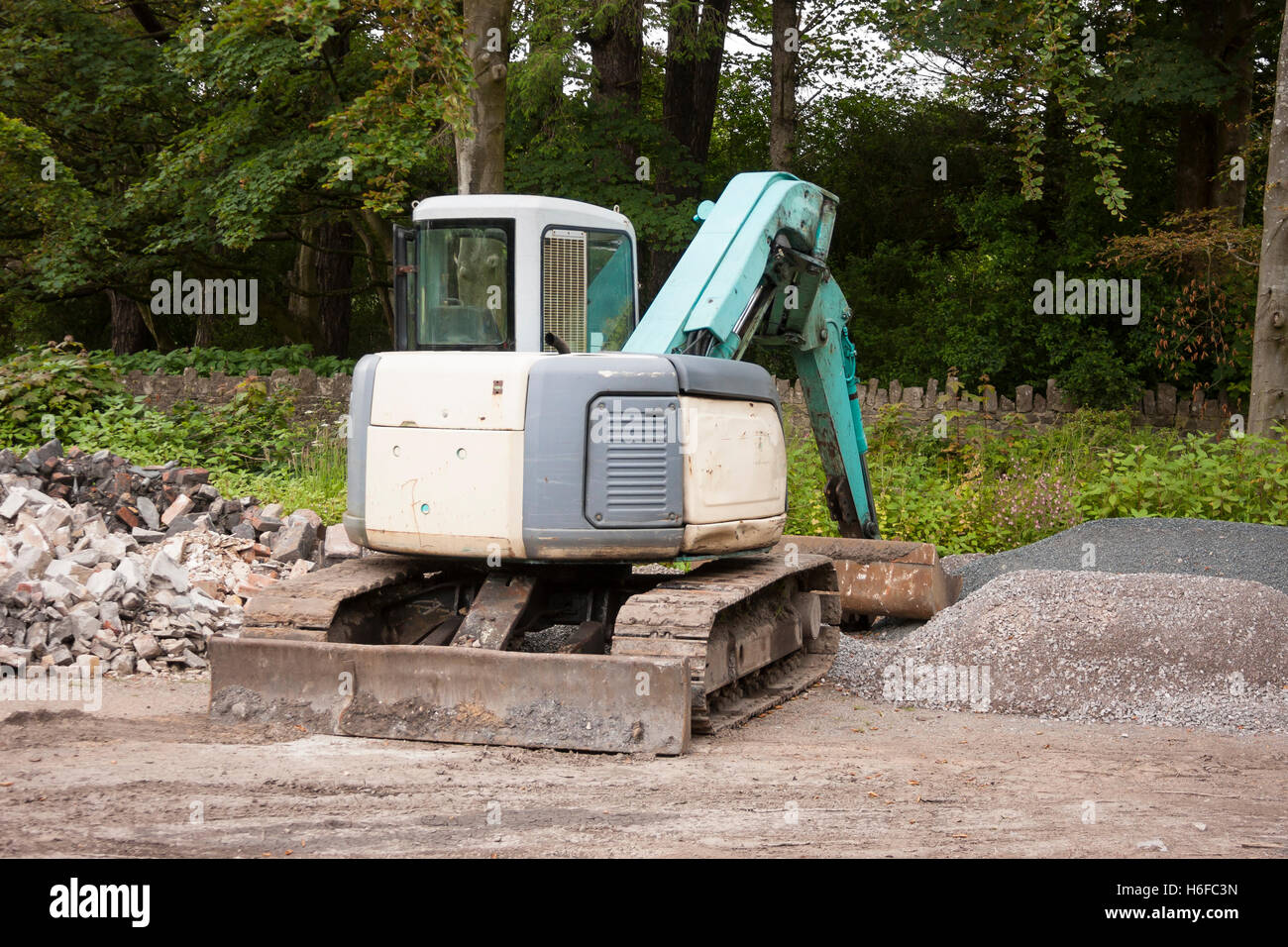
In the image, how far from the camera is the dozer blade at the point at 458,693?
17.3 feet

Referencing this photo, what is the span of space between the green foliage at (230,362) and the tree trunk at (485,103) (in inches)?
145

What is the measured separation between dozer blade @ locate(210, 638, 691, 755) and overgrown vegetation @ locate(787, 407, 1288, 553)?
6356mm

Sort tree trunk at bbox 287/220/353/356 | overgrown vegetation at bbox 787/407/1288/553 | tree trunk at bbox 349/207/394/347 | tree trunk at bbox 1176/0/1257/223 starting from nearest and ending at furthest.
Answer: overgrown vegetation at bbox 787/407/1288/553 → tree trunk at bbox 1176/0/1257/223 → tree trunk at bbox 349/207/394/347 → tree trunk at bbox 287/220/353/356

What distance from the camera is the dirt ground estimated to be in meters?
3.96

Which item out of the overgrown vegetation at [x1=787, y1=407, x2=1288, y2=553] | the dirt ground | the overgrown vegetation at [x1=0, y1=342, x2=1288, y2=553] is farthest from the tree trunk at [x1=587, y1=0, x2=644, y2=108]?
the dirt ground

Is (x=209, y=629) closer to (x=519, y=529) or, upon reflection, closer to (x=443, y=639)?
(x=443, y=639)

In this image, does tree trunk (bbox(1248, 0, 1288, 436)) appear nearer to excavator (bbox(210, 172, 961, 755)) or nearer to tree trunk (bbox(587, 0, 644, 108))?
excavator (bbox(210, 172, 961, 755))

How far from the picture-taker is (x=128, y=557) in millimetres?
8414

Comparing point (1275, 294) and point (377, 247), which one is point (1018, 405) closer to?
point (1275, 294)

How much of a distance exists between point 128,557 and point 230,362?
25.8ft

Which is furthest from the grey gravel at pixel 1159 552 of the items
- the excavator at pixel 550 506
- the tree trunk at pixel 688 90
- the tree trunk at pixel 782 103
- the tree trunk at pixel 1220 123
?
the tree trunk at pixel 782 103

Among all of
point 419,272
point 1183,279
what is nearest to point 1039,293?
point 1183,279

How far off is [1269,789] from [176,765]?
4.25 m

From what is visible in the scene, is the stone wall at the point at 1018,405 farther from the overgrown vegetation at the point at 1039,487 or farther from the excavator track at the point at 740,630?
the excavator track at the point at 740,630
